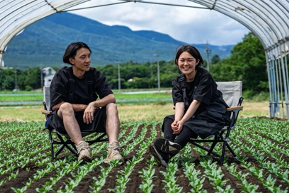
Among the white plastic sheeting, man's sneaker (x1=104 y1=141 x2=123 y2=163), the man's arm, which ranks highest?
the white plastic sheeting

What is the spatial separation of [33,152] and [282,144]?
3473 mm

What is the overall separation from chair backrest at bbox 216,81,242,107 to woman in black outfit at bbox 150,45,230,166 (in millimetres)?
996

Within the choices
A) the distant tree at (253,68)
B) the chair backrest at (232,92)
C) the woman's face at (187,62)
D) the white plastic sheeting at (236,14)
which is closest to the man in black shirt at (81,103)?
the woman's face at (187,62)

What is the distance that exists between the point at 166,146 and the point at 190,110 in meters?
0.51

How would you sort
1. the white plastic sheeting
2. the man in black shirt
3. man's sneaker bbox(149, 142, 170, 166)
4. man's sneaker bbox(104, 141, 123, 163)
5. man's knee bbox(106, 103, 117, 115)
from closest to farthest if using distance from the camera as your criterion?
man's sneaker bbox(149, 142, 170, 166) → man's sneaker bbox(104, 141, 123, 163) → the man in black shirt → man's knee bbox(106, 103, 117, 115) → the white plastic sheeting

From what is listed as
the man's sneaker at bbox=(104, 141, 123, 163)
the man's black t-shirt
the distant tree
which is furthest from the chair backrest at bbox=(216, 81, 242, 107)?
the distant tree

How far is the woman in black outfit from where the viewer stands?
15.8 ft

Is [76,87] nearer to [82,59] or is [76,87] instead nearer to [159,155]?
[82,59]

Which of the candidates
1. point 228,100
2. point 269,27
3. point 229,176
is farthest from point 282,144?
point 269,27

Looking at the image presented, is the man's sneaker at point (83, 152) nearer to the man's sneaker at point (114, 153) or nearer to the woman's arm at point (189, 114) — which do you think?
the man's sneaker at point (114, 153)

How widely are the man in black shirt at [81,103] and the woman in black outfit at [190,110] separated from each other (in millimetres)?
538

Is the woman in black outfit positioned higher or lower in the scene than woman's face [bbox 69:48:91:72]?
lower

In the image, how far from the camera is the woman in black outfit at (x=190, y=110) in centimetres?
481

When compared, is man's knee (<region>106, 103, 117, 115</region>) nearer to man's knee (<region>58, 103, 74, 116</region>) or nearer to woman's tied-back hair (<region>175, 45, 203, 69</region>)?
man's knee (<region>58, 103, 74, 116</region>)
